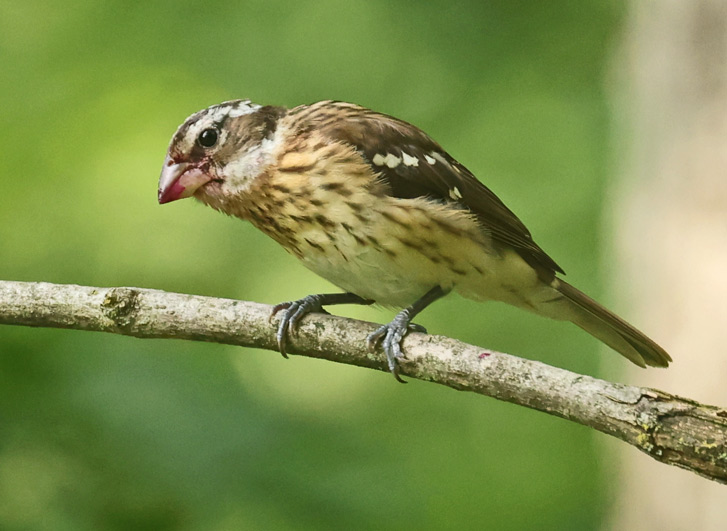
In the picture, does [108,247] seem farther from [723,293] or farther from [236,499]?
[723,293]

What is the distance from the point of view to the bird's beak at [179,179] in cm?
350

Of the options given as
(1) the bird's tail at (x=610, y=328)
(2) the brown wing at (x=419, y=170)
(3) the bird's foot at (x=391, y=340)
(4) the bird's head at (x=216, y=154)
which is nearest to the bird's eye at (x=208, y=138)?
(4) the bird's head at (x=216, y=154)

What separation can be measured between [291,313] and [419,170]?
2.83 ft

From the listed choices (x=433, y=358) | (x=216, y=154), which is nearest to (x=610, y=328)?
(x=433, y=358)

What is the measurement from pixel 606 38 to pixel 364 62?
2.35 meters

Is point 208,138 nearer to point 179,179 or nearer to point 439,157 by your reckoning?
point 179,179

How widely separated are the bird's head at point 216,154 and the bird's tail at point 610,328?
4.71 feet

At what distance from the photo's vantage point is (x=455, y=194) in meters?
3.88

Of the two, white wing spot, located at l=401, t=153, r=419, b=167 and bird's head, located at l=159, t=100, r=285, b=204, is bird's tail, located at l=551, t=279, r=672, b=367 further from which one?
bird's head, located at l=159, t=100, r=285, b=204

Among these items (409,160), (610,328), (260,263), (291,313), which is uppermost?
(409,160)

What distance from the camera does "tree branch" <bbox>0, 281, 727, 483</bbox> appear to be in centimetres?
227

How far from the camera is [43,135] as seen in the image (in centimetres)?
476

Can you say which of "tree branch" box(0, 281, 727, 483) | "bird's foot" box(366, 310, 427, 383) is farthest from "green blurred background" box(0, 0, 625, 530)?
"bird's foot" box(366, 310, 427, 383)

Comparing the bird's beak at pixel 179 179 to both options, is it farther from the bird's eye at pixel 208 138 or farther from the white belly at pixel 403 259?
the white belly at pixel 403 259
